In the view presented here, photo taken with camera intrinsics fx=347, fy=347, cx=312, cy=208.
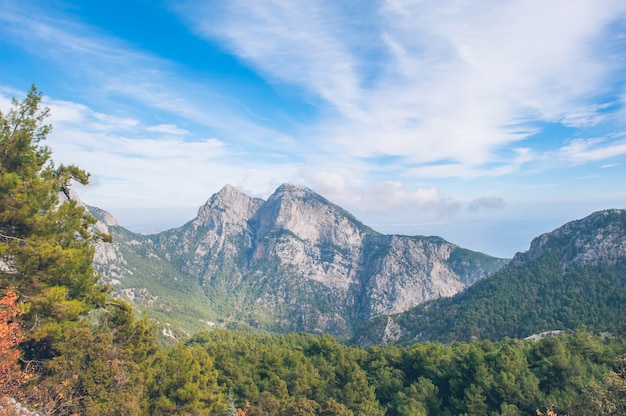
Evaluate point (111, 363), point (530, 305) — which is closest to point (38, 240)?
point (111, 363)

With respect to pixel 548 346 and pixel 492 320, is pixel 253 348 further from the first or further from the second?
pixel 492 320

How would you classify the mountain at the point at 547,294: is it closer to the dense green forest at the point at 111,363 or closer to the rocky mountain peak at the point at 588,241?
the rocky mountain peak at the point at 588,241

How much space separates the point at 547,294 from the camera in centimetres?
14775

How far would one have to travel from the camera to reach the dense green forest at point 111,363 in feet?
65.6

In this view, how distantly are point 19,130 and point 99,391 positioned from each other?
60.2ft

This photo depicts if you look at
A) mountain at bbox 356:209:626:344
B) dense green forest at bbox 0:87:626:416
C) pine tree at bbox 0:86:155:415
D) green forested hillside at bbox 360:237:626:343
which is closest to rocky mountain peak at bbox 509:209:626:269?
mountain at bbox 356:209:626:344

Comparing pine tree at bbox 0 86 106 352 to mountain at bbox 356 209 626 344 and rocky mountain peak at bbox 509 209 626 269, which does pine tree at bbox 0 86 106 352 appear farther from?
rocky mountain peak at bbox 509 209 626 269

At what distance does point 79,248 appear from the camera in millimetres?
26531

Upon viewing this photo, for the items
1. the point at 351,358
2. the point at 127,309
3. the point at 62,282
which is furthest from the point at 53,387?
the point at 351,358

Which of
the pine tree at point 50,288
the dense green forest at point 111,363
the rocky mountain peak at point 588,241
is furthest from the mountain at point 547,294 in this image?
the pine tree at point 50,288

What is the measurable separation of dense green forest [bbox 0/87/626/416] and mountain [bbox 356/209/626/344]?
A: 95480mm

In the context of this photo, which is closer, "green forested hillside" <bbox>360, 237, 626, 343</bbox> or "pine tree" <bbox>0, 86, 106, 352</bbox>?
"pine tree" <bbox>0, 86, 106, 352</bbox>

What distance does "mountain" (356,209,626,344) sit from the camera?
413 ft

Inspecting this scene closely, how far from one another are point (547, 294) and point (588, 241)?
31259mm
